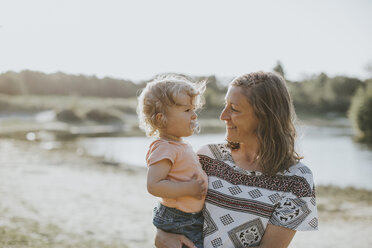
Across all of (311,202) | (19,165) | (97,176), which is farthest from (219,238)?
(19,165)

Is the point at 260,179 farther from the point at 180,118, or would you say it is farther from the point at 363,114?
the point at 363,114

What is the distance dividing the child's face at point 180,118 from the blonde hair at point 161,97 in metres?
0.02

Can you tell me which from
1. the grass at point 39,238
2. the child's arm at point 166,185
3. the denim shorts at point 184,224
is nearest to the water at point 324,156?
the grass at point 39,238

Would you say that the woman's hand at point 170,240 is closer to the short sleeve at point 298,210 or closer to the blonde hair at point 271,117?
the short sleeve at point 298,210

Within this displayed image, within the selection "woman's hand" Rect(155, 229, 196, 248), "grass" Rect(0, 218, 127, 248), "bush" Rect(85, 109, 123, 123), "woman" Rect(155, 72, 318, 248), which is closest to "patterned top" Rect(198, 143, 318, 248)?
"woman" Rect(155, 72, 318, 248)

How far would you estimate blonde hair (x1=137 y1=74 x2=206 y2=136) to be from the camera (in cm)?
196

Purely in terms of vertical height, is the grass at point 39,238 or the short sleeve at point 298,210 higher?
the short sleeve at point 298,210

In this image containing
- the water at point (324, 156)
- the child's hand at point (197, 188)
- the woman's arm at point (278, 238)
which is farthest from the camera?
the water at point (324, 156)

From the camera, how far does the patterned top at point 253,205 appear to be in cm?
180

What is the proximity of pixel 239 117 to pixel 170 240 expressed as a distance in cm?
74

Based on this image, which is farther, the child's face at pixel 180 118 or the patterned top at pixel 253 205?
the child's face at pixel 180 118

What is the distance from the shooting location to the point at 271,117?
198 centimetres

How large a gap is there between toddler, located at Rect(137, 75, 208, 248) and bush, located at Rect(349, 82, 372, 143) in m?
24.9

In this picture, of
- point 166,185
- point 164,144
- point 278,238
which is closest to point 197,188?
point 166,185
